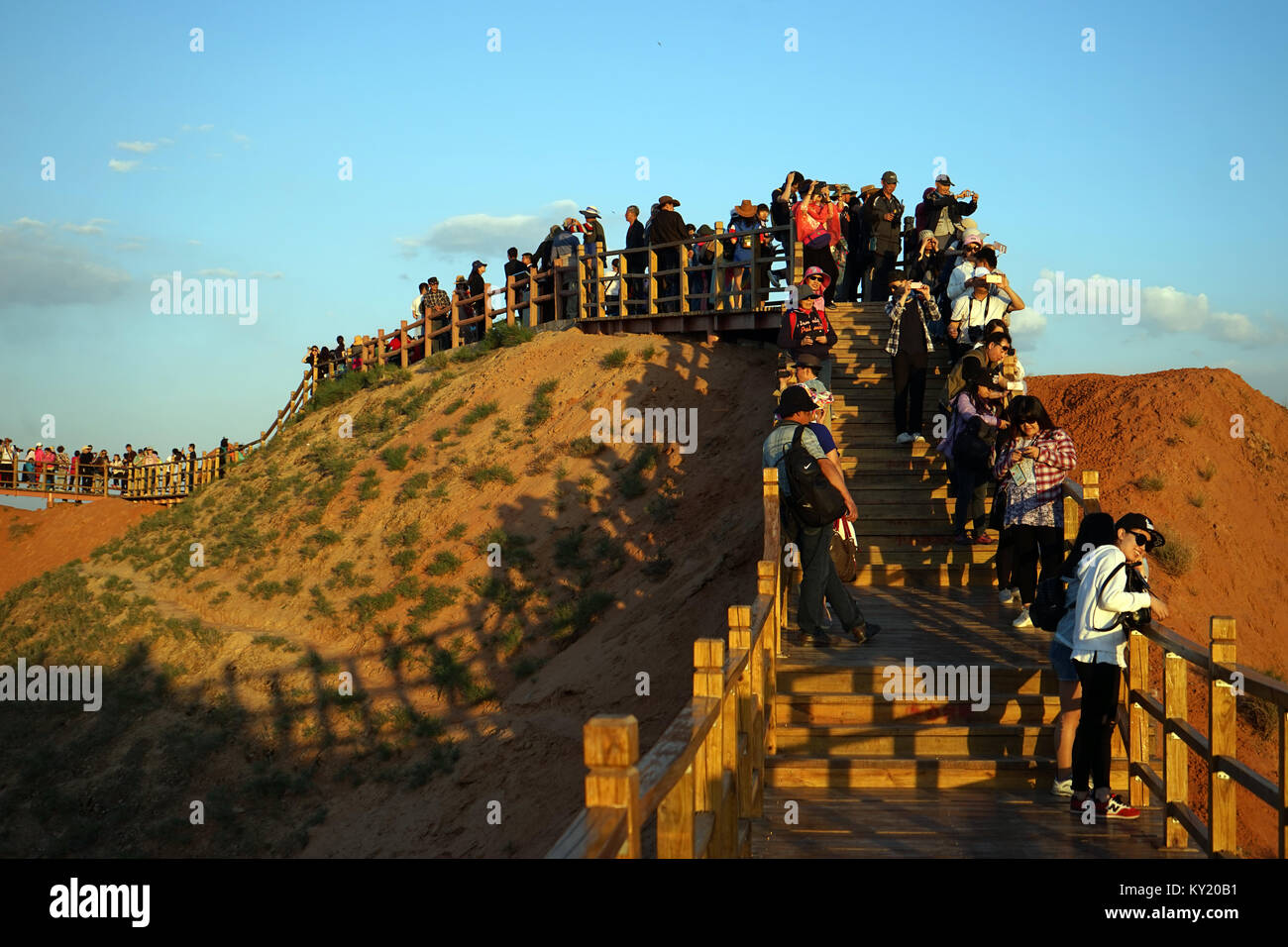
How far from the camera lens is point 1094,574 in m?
6.69

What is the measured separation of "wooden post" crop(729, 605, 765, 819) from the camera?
5.90 meters

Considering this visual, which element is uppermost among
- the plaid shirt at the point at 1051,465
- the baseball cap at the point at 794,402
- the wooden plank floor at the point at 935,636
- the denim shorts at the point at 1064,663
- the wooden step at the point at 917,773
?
the baseball cap at the point at 794,402

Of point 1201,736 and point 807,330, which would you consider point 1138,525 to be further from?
point 807,330

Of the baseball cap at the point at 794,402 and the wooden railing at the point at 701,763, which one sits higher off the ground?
the baseball cap at the point at 794,402

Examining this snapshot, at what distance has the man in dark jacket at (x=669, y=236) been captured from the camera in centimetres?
2339

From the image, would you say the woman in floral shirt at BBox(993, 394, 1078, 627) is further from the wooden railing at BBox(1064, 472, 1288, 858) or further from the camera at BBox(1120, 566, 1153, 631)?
the camera at BBox(1120, 566, 1153, 631)

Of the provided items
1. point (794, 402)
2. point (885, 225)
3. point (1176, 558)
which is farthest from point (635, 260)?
point (794, 402)

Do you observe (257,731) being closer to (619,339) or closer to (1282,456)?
(619,339)

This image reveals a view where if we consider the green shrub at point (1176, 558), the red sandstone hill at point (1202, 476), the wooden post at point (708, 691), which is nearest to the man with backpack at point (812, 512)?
the wooden post at point (708, 691)

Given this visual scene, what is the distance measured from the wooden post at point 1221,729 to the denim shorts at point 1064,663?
1147mm

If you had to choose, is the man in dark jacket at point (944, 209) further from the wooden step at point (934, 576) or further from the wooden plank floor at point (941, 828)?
the wooden plank floor at point (941, 828)

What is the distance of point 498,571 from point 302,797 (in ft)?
16.6

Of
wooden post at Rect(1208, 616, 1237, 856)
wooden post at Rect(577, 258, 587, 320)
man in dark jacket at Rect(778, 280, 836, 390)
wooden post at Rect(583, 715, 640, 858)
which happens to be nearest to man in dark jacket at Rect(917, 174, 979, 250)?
man in dark jacket at Rect(778, 280, 836, 390)

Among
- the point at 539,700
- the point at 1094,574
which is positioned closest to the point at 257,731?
the point at 539,700
